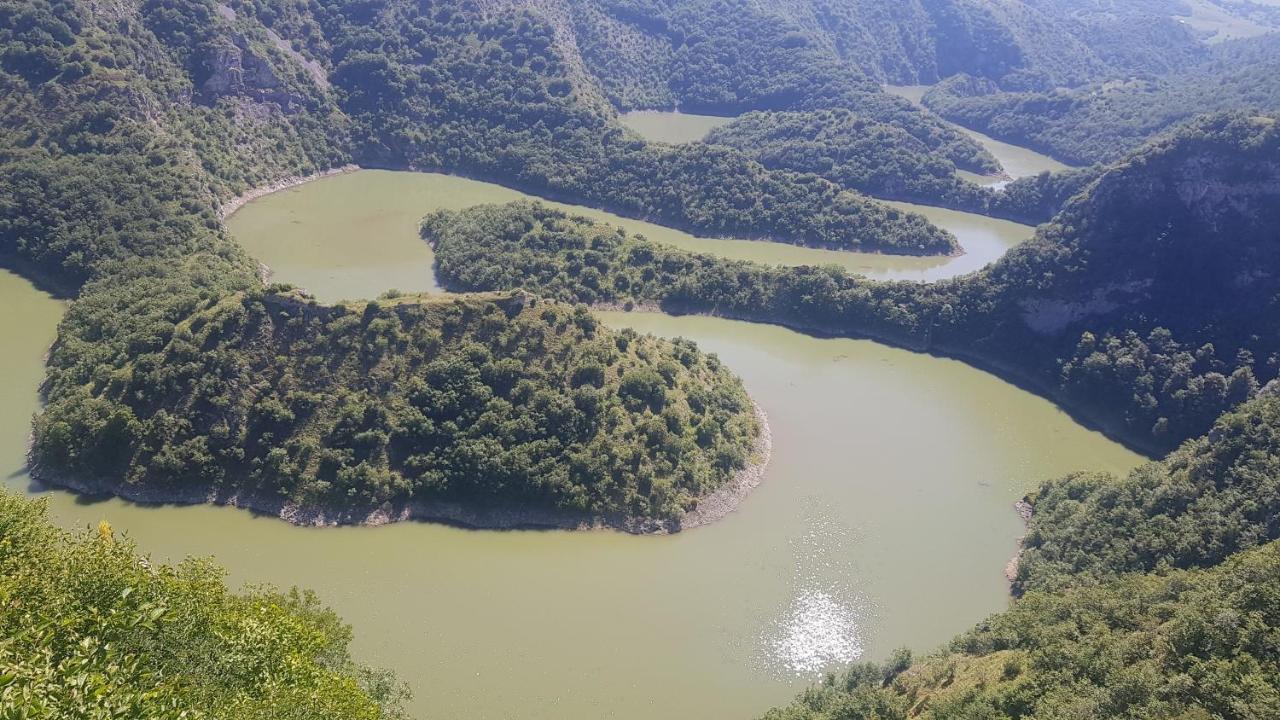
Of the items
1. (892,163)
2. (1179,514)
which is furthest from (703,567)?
(892,163)

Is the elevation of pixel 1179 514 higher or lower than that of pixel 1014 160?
higher

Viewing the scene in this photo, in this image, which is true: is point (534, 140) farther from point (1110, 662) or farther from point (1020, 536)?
point (1110, 662)

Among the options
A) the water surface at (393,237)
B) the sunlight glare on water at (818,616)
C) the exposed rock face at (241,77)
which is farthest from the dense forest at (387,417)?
the exposed rock face at (241,77)

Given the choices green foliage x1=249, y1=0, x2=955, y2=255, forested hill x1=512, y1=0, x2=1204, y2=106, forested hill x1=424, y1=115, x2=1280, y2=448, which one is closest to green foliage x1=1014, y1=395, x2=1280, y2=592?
forested hill x1=424, y1=115, x2=1280, y2=448

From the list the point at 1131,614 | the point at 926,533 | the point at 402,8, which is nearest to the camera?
the point at 1131,614

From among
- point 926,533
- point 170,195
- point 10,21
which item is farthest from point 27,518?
point 10,21

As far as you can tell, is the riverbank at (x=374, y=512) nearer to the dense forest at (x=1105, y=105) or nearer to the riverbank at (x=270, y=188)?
the riverbank at (x=270, y=188)

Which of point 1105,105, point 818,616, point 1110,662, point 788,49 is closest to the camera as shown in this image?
point 1110,662

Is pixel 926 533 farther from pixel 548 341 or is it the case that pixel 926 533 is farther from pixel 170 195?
pixel 170 195
